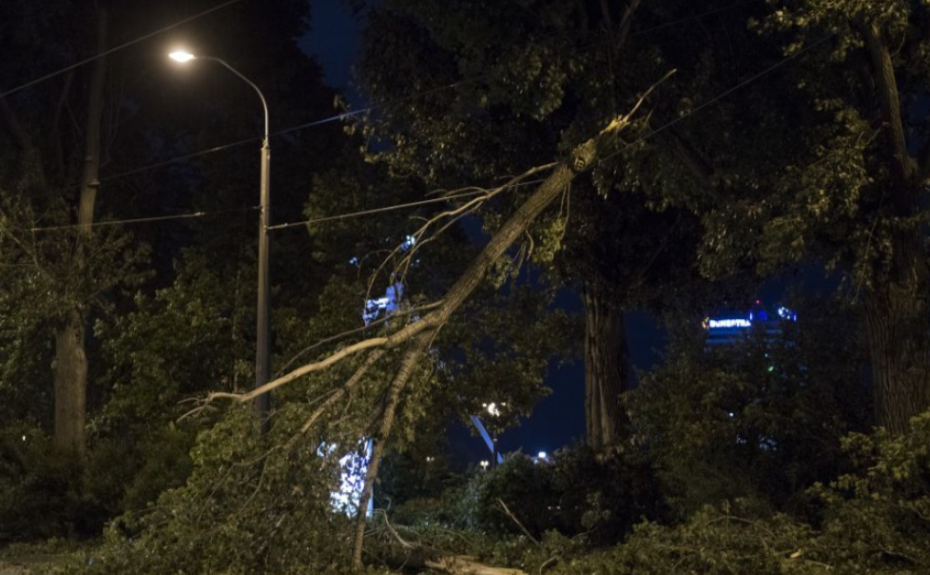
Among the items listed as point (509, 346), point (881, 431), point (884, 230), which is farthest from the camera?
point (509, 346)

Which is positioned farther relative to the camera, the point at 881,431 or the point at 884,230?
the point at 884,230

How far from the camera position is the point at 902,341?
517 inches

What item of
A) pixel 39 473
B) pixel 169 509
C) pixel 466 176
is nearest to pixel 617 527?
pixel 466 176

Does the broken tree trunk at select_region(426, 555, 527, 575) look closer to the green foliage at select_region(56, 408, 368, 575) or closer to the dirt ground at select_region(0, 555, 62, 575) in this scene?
the green foliage at select_region(56, 408, 368, 575)

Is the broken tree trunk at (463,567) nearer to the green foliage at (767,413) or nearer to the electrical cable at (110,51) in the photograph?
the green foliage at (767,413)

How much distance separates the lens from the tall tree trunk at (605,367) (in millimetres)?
20578

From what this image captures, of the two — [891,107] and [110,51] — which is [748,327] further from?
[110,51]

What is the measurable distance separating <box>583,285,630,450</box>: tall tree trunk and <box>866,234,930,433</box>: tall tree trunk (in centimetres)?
744

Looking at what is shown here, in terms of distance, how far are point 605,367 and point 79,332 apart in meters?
10.8

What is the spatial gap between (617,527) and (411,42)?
8537 mm

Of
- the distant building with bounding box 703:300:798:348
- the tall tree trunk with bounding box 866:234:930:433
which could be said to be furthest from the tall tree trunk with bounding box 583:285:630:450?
the tall tree trunk with bounding box 866:234:930:433

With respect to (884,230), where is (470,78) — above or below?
above

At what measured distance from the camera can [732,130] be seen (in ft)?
48.9

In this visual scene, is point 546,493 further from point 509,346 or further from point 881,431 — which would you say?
point 881,431
